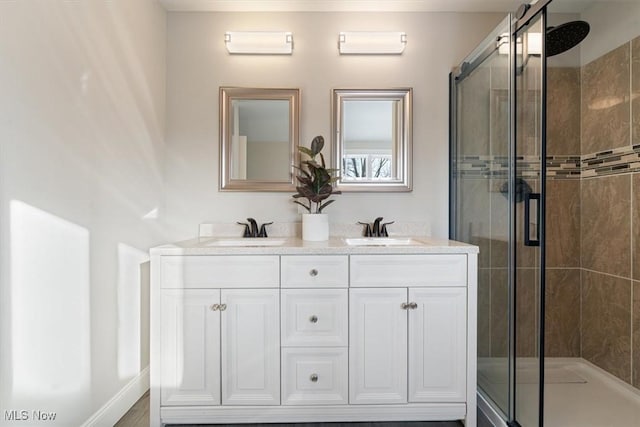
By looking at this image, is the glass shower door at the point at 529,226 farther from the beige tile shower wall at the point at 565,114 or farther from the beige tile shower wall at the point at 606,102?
the beige tile shower wall at the point at 606,102

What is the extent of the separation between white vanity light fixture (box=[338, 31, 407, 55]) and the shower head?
0.82m

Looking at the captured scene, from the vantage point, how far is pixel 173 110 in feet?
7.47

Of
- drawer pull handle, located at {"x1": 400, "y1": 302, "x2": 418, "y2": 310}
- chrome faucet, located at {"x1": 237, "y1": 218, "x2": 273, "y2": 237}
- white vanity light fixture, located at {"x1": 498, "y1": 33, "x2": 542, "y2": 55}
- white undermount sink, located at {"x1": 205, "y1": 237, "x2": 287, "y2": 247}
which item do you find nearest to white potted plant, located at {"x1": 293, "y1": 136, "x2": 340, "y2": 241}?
white undermount sink, located at {"x1": 205, "y1": 237, "x2": 287, "y2": 247}

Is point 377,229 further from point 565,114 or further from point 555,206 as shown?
point 565,114

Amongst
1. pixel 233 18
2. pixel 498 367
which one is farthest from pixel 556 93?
pixel 233 18

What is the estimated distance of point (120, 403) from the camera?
1.77 meters

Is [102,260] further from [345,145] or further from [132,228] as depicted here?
[345,145]

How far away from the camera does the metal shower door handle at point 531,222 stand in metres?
1.44

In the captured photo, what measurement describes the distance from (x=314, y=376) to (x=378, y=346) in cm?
33

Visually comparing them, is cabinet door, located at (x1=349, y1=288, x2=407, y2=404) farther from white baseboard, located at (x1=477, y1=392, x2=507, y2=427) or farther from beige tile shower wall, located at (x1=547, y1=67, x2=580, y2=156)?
beige tile shower wall, located at (x1=547, y1=67, x2=580, y2=156)

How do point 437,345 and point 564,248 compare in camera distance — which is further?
point 564,248

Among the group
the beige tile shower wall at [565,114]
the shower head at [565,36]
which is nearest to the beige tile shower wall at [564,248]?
the beige tile shower wall at [565,114]

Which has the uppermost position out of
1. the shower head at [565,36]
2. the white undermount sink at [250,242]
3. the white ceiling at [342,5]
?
the white ceiling at [342,5]

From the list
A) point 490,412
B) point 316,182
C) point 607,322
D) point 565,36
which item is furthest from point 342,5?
point 607,322
